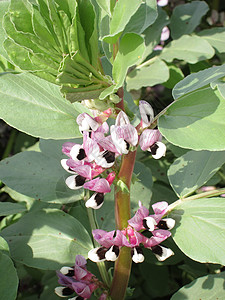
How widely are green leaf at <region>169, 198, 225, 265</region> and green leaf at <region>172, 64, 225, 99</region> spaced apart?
0.23m

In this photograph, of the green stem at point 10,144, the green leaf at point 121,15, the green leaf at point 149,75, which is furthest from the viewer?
the green stem at point 10,144

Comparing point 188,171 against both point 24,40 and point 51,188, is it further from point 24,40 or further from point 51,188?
point 24,40

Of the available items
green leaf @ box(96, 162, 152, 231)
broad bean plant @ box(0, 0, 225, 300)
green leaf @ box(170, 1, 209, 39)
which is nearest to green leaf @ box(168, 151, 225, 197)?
broad bean plant @ box(0, 0, 225, 300)

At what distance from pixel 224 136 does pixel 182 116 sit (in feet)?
0.28

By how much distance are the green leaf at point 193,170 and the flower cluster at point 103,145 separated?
8.5 inches

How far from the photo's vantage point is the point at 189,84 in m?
0.77

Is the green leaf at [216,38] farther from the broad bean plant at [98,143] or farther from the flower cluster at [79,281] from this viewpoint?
the flower cluster at [79,281]

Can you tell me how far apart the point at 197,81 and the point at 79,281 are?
1.63 feet

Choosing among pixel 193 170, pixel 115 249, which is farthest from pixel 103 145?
pixel 193 170

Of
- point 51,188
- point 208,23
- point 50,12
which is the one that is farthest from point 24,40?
point 208,23

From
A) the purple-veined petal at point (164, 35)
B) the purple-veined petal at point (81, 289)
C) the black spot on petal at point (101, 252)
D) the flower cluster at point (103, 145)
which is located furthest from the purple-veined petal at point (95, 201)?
the purple-veined petal at point (164, 35)

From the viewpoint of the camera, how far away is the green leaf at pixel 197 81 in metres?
0.70

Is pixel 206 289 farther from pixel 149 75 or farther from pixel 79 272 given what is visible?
→ pixel 149 75

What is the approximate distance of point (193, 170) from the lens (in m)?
0.93
